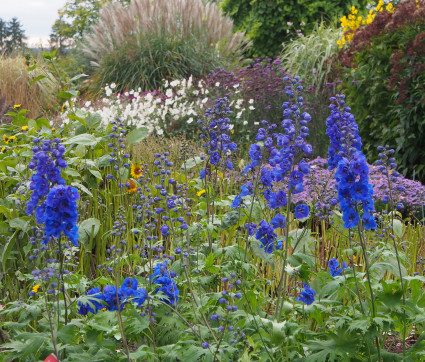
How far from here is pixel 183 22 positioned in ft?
38.5

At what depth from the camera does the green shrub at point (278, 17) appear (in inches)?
591

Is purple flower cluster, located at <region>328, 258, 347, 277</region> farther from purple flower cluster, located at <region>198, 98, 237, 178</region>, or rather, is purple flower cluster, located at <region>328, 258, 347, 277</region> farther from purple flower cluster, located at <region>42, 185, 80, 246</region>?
purple flower cluster, located at <region>42, 185, 80, 246</region>

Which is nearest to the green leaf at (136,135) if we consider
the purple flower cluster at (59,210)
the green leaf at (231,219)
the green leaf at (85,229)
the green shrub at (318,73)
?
the green leaf at (85,229)

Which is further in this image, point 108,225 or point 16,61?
point 16,61

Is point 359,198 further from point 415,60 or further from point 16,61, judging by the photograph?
point 16,61

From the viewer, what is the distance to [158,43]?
11047 millimetres

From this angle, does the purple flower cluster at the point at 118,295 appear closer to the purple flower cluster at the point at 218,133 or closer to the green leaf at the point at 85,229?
the purple flower cluster at the point at 218,133

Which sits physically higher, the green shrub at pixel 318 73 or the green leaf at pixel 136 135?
the green leaf at pixel 136 135

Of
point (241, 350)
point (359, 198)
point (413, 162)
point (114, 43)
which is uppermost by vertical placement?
point (114, 43)

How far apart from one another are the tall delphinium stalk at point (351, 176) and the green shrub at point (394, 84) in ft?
13.7

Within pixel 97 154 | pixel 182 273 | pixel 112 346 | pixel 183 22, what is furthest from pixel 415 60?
pixel 183 22

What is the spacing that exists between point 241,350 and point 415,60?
16.7 ft

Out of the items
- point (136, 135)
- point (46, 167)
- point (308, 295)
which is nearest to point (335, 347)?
point (308, 295)

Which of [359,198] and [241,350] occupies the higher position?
[359,198]
